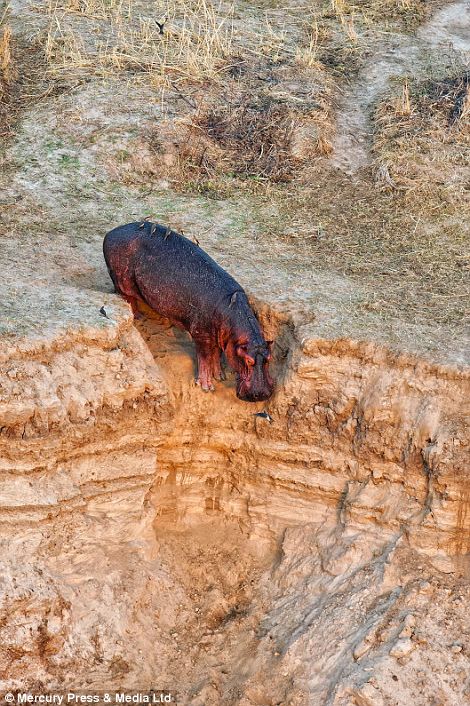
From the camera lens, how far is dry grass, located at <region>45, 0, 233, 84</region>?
13.4 metres

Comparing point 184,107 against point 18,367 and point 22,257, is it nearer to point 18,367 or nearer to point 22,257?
point 22,257

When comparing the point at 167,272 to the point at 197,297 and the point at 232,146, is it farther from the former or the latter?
the point at 232,146

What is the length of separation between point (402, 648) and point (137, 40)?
30.4ft

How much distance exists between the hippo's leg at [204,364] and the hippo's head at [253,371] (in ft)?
1.48

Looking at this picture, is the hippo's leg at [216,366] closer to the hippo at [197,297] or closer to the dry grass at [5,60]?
the hippo at [197,297]

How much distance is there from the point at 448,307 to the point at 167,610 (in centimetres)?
371

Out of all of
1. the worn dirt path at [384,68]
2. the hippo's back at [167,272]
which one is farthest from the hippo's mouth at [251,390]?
the worn dirt path at [384,68]

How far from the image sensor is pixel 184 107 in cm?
1284

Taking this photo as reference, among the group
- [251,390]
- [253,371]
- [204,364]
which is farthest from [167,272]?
[251,390]

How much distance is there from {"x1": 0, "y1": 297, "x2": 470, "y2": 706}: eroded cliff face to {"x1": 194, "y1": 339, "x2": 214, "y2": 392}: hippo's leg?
10 cm

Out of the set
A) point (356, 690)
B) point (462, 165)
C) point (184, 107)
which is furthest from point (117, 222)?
point (356, 690)

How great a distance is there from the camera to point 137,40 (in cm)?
1396

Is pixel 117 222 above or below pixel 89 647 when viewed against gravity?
above

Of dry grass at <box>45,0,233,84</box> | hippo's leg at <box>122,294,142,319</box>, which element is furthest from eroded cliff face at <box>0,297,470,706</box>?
dry grass at <box>45,0,233,84</box>
